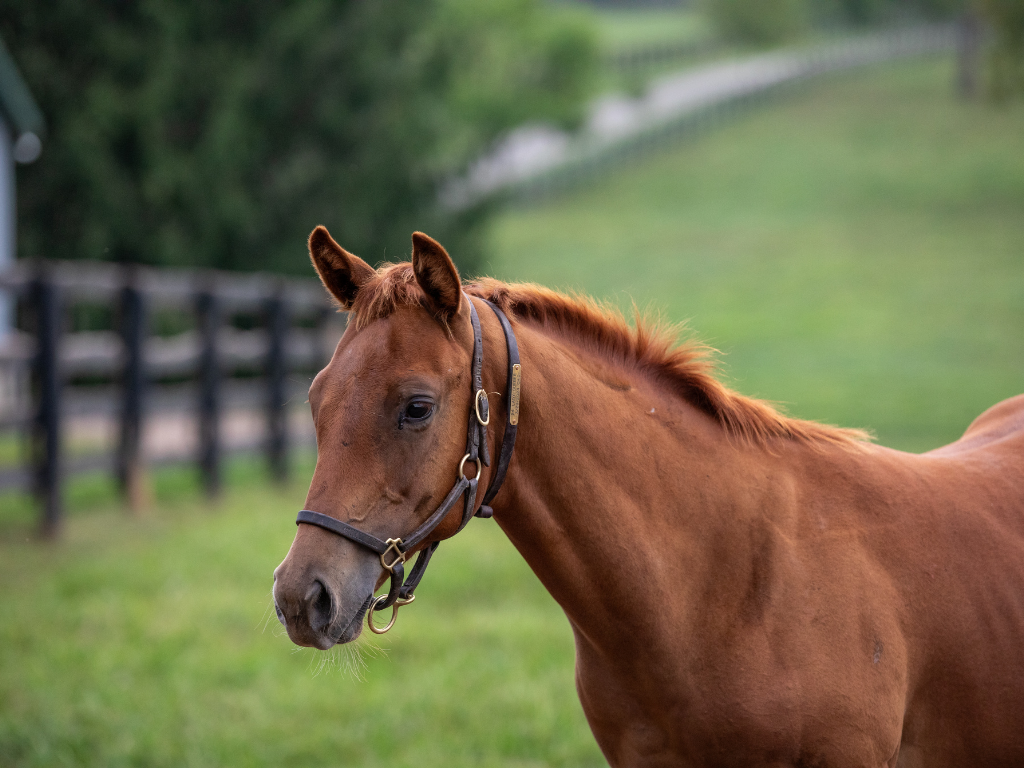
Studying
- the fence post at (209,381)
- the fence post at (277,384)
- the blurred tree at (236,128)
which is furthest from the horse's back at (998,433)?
the blurred tree at (236,128)

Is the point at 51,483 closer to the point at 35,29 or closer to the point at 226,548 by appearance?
the point at 226,548

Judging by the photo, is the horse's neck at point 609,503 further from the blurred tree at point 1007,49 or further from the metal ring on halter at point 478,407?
the blurred tree at point 1007,49

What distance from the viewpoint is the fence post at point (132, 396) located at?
8.15 metres

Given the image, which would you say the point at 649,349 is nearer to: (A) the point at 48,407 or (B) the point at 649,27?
(A) the point at 48,407

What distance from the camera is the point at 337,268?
239cm

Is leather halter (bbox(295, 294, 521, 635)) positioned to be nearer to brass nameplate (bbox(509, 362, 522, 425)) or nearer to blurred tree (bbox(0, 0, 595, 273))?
brass nameplate (bbox(509, 362, 522, 425))

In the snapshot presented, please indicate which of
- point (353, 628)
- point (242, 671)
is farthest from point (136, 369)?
point (353, 628)

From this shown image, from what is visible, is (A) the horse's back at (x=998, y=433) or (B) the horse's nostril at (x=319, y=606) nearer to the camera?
(B) the horse's nostril at (x=319, y=606)

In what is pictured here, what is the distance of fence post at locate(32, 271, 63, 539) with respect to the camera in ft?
23.6

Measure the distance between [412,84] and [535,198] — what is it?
2136 cm

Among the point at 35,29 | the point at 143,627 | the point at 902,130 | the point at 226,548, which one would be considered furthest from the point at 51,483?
the point at 902,130

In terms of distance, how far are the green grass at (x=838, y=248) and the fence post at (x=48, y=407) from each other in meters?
8.92

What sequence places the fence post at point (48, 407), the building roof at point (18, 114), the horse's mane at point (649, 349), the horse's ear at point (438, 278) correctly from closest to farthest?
the horse's ear at point (438, 278) → the horse's mane at point (649, 349) → the fence post at point (48, 407) → the building roof at point (18, 114)

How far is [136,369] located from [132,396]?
0.23 meters
